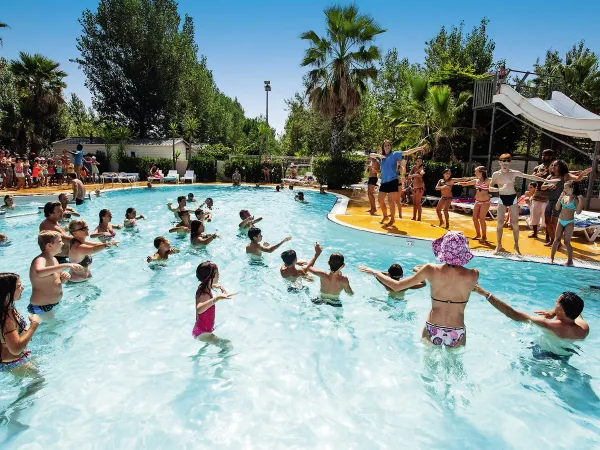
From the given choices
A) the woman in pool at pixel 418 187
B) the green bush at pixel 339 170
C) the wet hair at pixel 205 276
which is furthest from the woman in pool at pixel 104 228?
the green bush at pixel 339 170

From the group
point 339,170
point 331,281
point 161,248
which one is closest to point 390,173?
point 331,281

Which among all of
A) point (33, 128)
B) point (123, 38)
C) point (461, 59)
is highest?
point (123, 38)

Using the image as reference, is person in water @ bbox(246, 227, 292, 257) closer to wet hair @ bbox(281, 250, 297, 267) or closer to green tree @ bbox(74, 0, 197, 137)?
wet hair @ bbox(281, 250, 297, 267)

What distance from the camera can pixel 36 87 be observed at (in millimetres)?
25281

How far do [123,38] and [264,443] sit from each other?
4065 centimetres

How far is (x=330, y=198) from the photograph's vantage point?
60.0 feet

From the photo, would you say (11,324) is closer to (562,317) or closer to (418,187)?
(562,317)

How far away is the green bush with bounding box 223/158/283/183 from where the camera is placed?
25047 millimetres

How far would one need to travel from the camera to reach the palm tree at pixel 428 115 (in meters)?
16.5

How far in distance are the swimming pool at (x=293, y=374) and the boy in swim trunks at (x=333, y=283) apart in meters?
0.21

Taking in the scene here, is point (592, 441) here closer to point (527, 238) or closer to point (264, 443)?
point (264, 443)

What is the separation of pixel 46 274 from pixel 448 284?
4678 mm

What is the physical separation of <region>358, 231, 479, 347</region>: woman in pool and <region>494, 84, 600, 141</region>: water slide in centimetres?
993

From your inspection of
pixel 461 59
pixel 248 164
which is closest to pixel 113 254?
pixel 248 164
